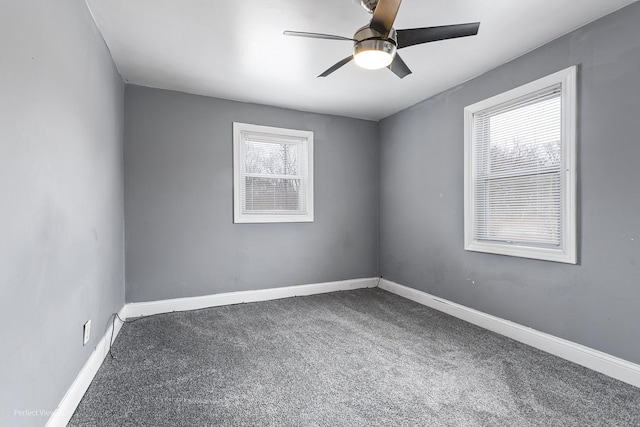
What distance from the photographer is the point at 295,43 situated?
2602 millimetres

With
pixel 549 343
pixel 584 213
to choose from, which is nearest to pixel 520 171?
pixel 584 213

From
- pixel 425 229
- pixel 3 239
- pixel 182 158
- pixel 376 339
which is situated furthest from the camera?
pixel 425 229

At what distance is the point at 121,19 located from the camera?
230cm

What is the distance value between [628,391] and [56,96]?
3670 millimetres

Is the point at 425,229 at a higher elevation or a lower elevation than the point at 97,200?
lower

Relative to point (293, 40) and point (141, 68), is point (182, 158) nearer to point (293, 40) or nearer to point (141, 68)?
point (141, 68)

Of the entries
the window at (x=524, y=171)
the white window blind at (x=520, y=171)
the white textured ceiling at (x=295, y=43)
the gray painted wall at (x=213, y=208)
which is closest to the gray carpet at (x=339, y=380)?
the gray painted wall at (x=213, y=208)

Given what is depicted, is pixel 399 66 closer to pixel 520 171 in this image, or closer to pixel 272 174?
pixel 520 171

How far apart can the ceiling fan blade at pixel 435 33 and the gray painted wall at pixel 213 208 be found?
2.44 metres

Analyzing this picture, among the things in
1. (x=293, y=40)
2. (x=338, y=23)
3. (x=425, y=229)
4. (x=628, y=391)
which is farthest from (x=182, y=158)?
(x=628, y=391)

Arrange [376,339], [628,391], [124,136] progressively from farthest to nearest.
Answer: [124,136] → [376,339] → [628,391]

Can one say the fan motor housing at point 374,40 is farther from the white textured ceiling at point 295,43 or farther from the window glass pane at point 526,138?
the window glass pane at point 526,138

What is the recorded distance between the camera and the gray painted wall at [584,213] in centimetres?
214

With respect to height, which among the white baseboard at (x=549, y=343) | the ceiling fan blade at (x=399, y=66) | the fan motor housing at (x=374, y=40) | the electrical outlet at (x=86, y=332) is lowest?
the white baseboard at (x=549, y=343)
